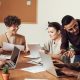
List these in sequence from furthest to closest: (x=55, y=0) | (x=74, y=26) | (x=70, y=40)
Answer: (x=55, y=0), (x=70, y=40), (x=74, y=26)

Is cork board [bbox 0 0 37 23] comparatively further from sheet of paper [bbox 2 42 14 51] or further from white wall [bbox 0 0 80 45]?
sheet of paper [bbox 2 42 14 51]

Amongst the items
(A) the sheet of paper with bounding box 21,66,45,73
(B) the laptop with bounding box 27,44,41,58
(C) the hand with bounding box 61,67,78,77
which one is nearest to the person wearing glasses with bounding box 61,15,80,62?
(B) the laptop with bounding box 27,44,41,58

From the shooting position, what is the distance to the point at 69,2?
503cm

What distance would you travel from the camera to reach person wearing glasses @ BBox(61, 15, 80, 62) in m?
2.93

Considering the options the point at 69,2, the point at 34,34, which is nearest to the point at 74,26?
the point at 69,2

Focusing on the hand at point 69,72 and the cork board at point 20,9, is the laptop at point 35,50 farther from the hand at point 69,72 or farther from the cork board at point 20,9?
the cork board at point 20,9

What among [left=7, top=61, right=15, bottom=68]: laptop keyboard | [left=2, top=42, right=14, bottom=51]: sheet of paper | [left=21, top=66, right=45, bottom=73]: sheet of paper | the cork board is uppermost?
the cork board

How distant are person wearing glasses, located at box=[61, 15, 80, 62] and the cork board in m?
2.52

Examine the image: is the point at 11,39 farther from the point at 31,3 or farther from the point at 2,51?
the point at 31,3

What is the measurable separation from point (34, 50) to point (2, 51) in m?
0.55

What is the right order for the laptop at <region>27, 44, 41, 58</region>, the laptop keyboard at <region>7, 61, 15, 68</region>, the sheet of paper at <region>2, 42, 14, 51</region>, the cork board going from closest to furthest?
the laptop keyboard at <region>7, 61, 15, 68</region>
the laptop at <region>27, 44, 41, 58</region>
the sheet of paper at <region>2, 42, 14, 51</region>
the cork board

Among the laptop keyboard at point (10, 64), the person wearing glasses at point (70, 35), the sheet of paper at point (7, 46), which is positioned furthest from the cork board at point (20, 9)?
the laptop keyboard at point (10, 64)

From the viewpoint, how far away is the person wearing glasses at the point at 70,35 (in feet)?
9.62

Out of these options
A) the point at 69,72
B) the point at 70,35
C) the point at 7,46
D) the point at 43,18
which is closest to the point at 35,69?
the point at 69,72
